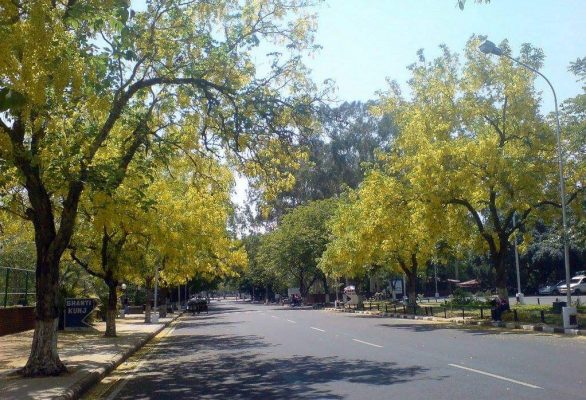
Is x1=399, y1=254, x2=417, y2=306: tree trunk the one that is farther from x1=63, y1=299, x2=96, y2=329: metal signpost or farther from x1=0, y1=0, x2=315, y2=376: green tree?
x1=0, y1=0, x2=315, y2=376: green tree

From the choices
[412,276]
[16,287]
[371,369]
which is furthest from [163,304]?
[371,369]

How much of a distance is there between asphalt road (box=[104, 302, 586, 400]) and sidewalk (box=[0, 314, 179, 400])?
78cm

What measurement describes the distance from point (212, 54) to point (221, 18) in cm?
120

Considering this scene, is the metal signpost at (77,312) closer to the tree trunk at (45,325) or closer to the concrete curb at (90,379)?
the concrete curb at (90,379)

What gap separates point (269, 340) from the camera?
76.6ft

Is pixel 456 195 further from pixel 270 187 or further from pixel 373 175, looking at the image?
pixel 270 187

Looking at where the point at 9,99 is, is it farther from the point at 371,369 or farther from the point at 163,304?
→ the point at 163,304

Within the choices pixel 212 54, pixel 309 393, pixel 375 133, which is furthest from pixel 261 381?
pixel 375 133

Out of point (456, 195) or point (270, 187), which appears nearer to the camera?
point (270, 187)

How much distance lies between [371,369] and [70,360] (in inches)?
330

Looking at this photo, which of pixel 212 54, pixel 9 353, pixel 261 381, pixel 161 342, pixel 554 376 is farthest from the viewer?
pixel 161 342

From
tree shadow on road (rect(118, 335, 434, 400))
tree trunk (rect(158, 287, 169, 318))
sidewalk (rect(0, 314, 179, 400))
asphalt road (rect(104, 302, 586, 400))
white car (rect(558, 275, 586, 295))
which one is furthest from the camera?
white car (rect(558, 275, 586, 295))

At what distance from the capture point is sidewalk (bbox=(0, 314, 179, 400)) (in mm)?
11870

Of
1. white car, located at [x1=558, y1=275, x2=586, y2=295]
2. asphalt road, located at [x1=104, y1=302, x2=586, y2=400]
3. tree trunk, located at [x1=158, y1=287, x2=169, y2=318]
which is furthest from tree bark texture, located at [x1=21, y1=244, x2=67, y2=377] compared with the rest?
white car, located at [x1=558, y1=275, x2=586, y2=295]
